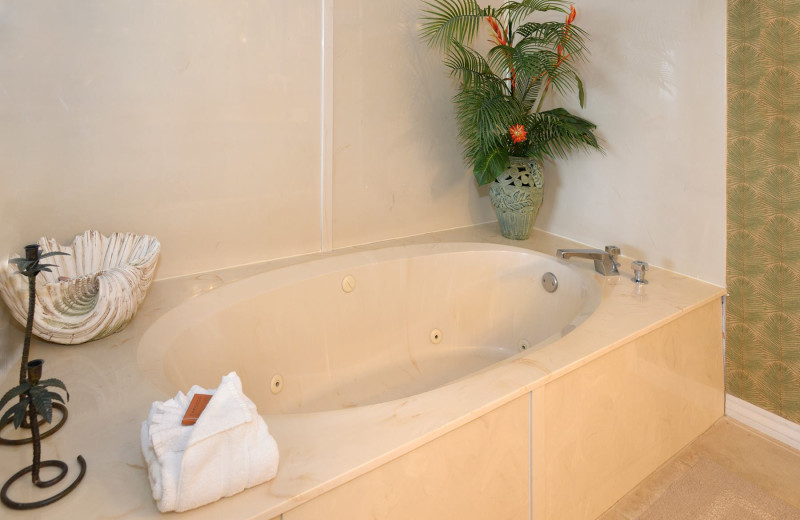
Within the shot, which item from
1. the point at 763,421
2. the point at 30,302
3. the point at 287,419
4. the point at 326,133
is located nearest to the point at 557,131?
the point at 326,133

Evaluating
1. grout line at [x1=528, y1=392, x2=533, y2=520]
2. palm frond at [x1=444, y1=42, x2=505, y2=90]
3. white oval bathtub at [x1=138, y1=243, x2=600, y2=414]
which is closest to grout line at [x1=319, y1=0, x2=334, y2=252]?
white oval bathtub at [x1=138, y1=243, x2=600, y2=414]

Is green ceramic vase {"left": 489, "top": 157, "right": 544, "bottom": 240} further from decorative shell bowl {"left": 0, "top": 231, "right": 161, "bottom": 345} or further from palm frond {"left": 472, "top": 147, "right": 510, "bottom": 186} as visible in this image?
decorative shell bowl {"left": 0, "top": 231, "right": 161, "bottom": 345}

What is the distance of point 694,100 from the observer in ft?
5.92

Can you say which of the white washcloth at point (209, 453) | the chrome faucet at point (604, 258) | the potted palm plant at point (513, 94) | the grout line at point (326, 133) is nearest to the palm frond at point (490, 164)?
the potted palm plant at point (513, 94)

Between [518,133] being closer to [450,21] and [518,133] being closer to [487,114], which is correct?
[487,114]

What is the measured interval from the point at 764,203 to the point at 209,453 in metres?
1.74

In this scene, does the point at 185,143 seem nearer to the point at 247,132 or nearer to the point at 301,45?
the point at 247,132

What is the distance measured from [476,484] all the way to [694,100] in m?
1.45

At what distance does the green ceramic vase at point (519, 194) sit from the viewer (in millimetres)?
2127

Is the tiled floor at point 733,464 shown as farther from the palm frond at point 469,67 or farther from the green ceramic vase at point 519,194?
the palm frond at point 469,67

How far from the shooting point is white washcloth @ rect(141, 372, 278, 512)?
79 cm

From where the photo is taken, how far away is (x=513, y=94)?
2.05 m

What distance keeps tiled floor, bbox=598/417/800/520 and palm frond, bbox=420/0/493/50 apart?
5.16ft

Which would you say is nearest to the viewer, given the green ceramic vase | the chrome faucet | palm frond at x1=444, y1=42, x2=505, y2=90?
the chrome faucet
